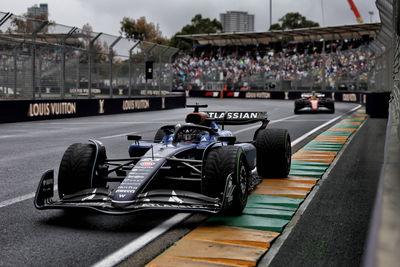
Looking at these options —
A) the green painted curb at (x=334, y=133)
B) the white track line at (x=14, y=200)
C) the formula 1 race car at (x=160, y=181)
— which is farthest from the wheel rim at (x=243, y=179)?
the green painted curb at (x=334, y=133)

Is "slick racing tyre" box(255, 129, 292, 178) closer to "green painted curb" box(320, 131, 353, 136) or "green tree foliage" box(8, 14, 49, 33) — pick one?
"green painted curb" box(320, 131, 353, 136)

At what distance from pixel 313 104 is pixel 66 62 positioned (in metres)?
10.2

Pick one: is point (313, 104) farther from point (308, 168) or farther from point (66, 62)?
point (308, 168)

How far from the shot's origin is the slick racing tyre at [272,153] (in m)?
7.09

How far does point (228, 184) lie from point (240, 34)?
53.0m

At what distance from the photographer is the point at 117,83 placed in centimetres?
2533

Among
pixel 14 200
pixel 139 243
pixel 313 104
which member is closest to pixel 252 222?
pixel 139 243

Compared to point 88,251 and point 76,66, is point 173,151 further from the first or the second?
point 76,66

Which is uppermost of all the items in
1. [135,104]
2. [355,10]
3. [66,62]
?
[355,10]

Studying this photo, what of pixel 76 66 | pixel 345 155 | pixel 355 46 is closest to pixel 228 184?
pixel 345 155

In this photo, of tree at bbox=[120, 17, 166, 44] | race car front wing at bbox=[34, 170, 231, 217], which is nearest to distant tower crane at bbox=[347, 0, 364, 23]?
tree at bbox=[120, 17, 166, 44]

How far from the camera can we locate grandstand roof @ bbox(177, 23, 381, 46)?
1944 inches

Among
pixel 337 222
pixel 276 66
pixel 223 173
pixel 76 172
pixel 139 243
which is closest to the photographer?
pixel 139 243

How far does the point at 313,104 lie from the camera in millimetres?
24188
